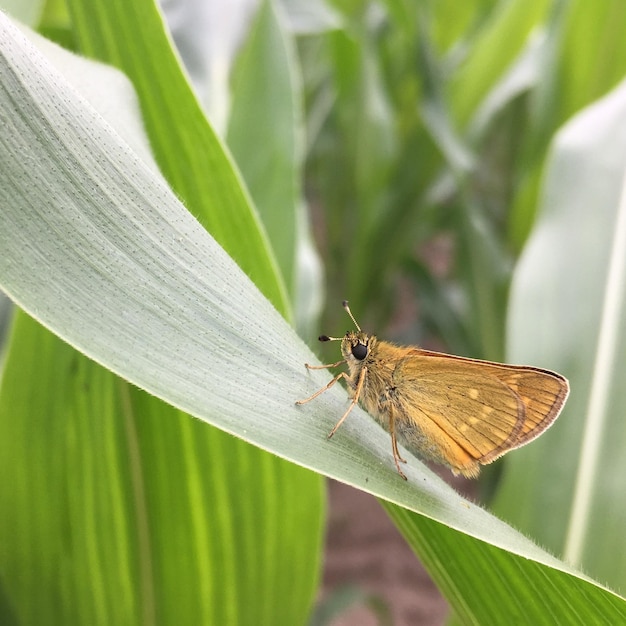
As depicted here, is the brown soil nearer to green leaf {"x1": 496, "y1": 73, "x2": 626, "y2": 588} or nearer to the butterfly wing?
green leaf {"x1": 496, "y1": 73, "x2": 626, "y2": 588}

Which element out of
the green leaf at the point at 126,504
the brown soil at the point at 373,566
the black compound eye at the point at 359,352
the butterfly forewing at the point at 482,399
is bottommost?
the brown soil at the point at 373,566

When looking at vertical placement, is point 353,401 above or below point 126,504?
above

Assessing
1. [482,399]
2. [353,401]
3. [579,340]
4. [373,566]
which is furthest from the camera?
[373,566]

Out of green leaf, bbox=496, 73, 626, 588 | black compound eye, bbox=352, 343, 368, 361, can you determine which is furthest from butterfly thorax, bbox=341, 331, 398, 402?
green leaf, bbox=496, 73, 626, 588

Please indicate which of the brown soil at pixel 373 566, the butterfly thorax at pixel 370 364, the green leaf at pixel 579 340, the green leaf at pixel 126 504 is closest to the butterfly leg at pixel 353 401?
the butterfly thorax at pixel 370 364

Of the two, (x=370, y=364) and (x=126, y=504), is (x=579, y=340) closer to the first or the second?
(x=370, y=364)

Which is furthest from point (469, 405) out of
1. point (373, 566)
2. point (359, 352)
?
point (373, 566)

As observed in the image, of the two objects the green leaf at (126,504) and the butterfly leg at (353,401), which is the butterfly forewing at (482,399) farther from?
→ the green leaf at (126,504)

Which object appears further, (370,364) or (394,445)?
(370,364)

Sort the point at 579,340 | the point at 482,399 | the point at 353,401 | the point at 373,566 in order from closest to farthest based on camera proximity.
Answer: the point at 353,401
the point at 482,399
the point at 579,340
the point at 373,566
